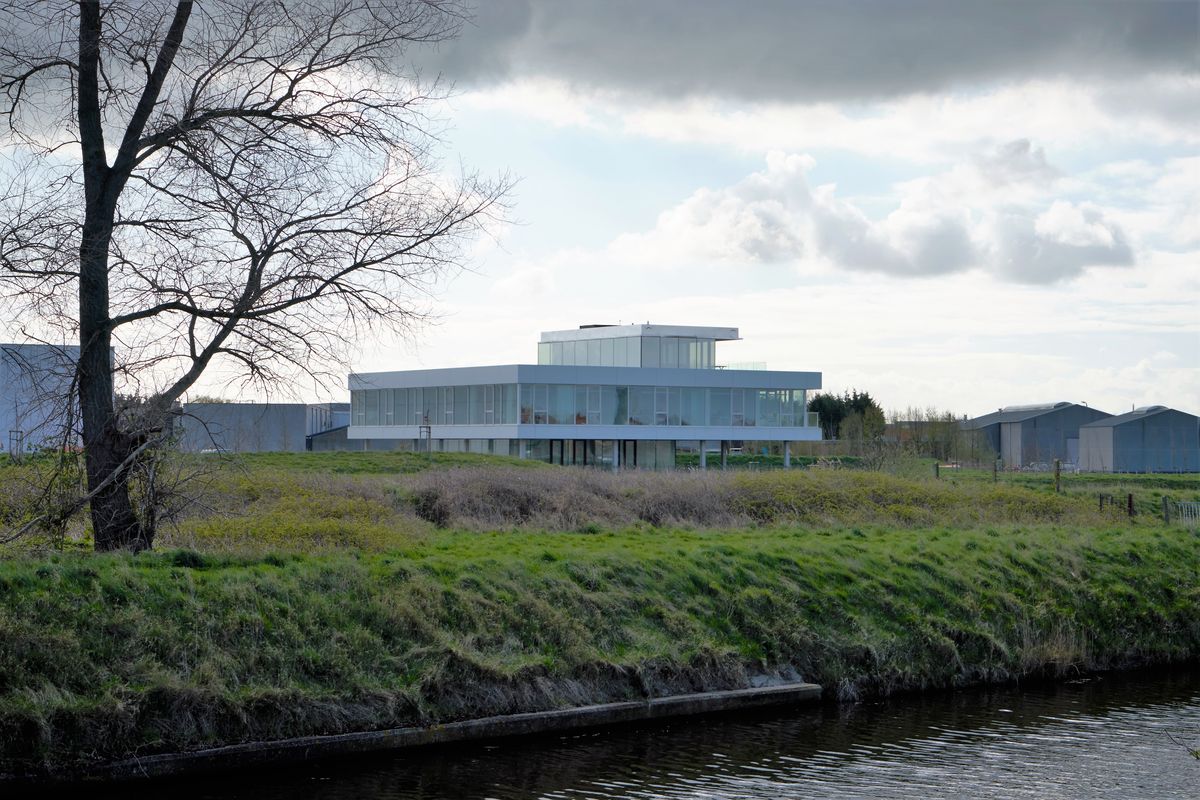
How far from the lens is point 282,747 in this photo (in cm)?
1120

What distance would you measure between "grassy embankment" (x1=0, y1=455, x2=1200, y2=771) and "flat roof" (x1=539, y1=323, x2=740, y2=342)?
38.5 meters

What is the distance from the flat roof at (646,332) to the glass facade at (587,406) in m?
4.64

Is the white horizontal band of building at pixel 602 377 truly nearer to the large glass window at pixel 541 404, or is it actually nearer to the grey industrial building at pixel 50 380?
the large glass window at pixel 541 404

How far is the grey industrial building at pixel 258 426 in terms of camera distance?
16.0 meters

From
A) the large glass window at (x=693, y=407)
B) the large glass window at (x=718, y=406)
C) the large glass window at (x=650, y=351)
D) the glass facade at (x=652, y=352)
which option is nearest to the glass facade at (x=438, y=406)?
the glass facade at (x=652, y=352)

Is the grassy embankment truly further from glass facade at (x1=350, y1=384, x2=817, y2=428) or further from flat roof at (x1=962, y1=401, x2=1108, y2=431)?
flat roof at (x1=962, y1=401, x2=1108, y2=431)

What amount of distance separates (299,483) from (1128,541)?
1589 cm

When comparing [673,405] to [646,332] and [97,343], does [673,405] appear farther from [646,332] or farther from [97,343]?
[97,343]

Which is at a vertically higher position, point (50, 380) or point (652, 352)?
point (652, 352)

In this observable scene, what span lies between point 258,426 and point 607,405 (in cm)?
4199

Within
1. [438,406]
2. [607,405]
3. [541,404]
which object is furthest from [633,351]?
[438,406]

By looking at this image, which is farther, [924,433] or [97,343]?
[924,433]

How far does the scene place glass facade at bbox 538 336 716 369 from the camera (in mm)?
63406

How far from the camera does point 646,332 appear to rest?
63.4 meters
